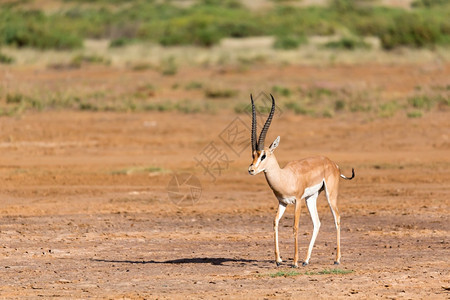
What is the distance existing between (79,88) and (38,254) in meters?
17.9

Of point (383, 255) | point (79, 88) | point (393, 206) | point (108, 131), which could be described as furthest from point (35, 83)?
point (383, 255)

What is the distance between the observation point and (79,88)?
27.6m

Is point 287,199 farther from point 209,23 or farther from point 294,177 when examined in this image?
point 209,23

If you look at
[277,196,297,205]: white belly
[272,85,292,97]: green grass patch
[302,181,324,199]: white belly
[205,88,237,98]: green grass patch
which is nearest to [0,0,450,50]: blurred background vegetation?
[272,85,292,97]: green grass patch

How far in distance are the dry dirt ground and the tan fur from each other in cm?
56

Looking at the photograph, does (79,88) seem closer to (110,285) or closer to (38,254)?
(38,254)

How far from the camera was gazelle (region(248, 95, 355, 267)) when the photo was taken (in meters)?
8.80

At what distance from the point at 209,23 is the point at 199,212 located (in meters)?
40.3

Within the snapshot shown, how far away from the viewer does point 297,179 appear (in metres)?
9.01

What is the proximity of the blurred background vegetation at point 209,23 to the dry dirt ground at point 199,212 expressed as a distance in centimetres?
1702

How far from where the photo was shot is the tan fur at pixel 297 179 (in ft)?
28.9

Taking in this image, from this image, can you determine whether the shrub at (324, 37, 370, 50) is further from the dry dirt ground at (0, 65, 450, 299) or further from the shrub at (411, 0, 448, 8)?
the shrub at (411, 0, 448, 8)

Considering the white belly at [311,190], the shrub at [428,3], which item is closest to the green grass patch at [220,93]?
the white belly at [311,190]

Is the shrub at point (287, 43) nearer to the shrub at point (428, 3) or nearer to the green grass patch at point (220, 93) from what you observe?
the green grass patch at point (220, 93)
